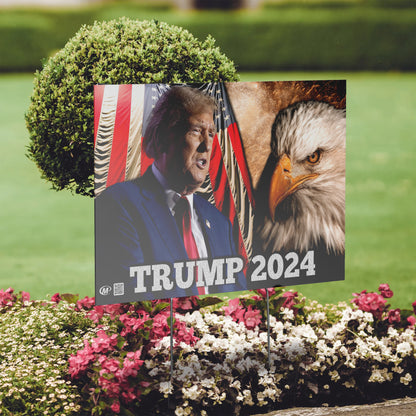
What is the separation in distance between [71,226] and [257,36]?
67.3ft

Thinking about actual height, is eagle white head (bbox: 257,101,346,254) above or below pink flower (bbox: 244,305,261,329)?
above

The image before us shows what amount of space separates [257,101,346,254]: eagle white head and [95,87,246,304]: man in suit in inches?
17.1

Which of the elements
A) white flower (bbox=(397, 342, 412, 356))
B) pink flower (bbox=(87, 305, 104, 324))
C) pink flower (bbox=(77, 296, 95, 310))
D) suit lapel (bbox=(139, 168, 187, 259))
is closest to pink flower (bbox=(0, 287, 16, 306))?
pink flower (bbox=(77, 296, 95, 310))

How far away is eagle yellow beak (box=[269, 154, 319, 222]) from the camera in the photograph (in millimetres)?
4781

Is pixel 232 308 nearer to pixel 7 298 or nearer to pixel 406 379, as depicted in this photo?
pixel 406 379

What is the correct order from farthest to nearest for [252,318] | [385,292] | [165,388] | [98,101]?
[385,292], [252,318], [165,388], [98,101]

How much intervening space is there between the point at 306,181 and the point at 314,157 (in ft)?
0.62

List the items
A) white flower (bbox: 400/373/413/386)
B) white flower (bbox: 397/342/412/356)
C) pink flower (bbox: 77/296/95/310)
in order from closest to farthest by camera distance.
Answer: white flower (bbox: 400/373/413/386), white flower (bbox: 397/342/412/356), pink flower (bbox: 77/296/95/310)

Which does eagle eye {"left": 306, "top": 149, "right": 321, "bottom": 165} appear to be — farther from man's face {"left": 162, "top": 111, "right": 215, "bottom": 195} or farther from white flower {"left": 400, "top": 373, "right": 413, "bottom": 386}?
white flower {"left": 400, "top": 373, "right": 413, "bottom": 386}

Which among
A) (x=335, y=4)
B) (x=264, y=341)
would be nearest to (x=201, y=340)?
(x=264, y=341)

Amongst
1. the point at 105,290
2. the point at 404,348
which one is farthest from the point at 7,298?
the point at 404,348

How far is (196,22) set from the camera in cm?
2933

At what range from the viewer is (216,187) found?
459 centimetres

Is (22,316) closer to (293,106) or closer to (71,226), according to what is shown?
(293,106)
